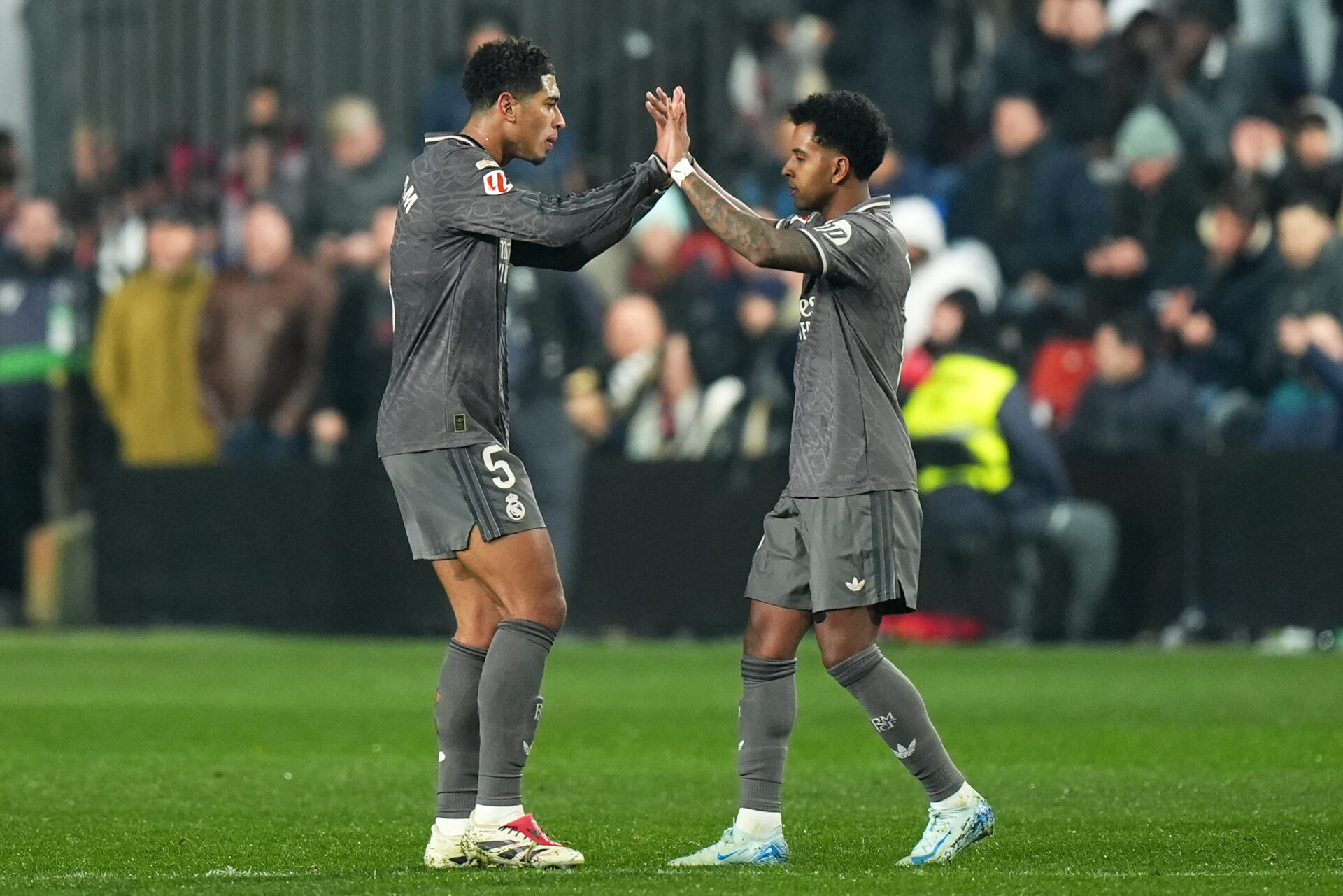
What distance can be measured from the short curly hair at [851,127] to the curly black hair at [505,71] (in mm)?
665

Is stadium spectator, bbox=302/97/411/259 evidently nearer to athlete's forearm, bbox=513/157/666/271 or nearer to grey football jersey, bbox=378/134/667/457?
grey football jersey, bbox=378/134/667/457

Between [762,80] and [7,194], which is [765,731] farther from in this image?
[7,194]

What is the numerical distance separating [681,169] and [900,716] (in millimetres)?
1428

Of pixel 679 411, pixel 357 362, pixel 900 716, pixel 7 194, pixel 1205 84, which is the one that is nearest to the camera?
pixel 900 716

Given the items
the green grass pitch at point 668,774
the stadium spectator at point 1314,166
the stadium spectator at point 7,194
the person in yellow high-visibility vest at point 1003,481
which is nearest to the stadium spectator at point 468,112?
the person in yellow high-visibility vest at point 1003,481

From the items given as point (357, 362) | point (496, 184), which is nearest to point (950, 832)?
point (496, 184)

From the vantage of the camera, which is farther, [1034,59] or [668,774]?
[1034,59]

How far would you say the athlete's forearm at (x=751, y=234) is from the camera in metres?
5.73

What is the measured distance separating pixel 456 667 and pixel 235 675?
7303 millimetres

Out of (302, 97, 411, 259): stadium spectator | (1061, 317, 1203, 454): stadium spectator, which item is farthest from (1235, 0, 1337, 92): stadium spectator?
(302, 97, 411, 259): stadium spectator

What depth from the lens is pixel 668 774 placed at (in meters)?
8.39

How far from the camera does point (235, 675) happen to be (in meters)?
13.1

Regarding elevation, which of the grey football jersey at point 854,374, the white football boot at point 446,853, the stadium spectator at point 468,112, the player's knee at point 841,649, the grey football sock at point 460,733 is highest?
the stadium spectator at point 468,112

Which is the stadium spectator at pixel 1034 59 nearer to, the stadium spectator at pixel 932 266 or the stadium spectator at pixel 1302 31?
the stadium spectator at pixel 932 266
